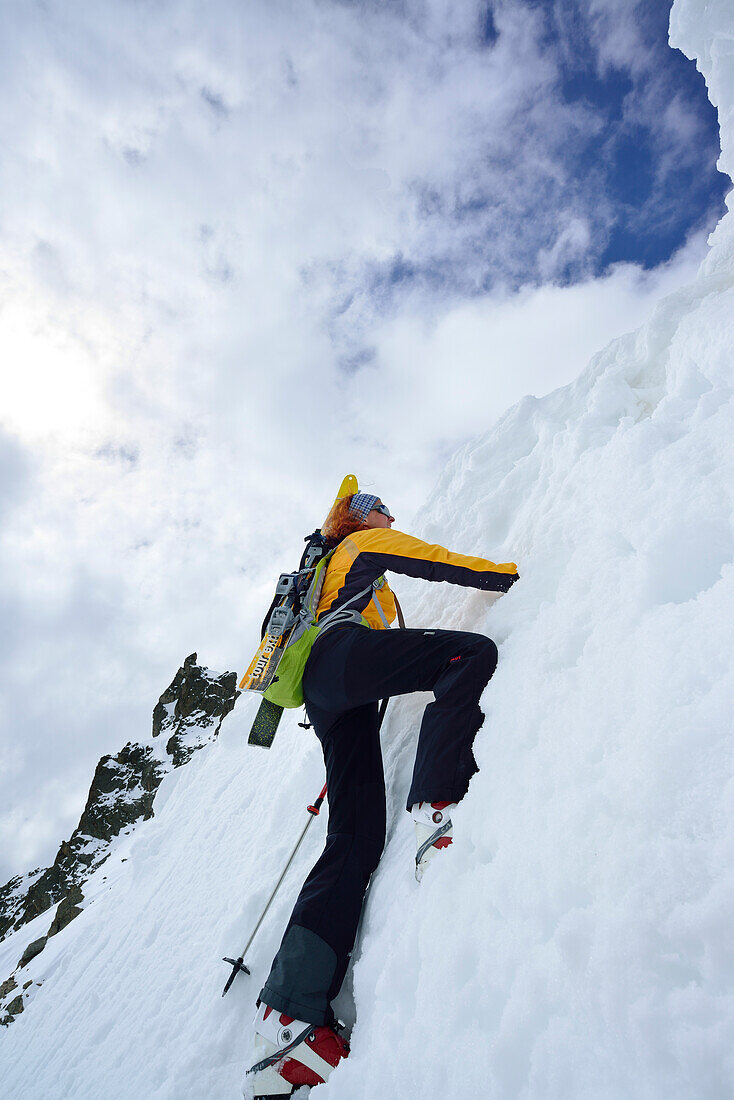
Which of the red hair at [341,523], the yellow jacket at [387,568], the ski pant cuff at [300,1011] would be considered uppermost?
the red hair at [341,523]

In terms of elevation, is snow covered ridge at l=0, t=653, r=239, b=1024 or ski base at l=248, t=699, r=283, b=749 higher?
snow covered ridge at l=0, t=653, r=239, b=1024

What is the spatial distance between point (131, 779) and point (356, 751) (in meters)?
59.2

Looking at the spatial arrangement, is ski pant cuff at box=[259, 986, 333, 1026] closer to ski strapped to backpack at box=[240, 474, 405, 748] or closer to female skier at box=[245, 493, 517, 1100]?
female skier at box=[245, 493, 517, 1100]

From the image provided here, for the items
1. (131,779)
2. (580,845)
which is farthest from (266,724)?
(131,779)

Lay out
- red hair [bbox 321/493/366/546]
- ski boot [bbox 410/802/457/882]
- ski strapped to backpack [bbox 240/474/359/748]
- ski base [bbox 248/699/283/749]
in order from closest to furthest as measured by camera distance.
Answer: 1. ski boot [bbox 410/802/457/882]
2. ski strapped to backpack [bbox 240/474/359/748]
3. ski base [bbox 248/699/283/749]
4. red hair [bbox 321/493/366/546]

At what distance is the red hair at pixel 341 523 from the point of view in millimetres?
3969

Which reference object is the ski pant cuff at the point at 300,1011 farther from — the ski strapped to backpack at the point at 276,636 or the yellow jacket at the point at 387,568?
the yellow jacket at the point at 387,568

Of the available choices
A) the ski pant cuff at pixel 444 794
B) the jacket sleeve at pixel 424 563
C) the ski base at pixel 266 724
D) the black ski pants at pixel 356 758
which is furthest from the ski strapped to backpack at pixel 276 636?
the ski pant cuff at pixel 444 794

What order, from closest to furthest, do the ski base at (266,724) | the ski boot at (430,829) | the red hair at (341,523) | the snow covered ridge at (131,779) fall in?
the ski boot at (430,829) < the ski base at (266,724) < the red hair at (341,523) < the snow covered ridge at (131,779)

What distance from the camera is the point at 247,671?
3168 millimetres

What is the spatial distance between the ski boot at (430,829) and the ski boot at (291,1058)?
0.72 metres

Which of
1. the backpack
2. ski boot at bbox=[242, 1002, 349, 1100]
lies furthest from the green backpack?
ski boot at bbox=[242, 1002, 349, 1100]

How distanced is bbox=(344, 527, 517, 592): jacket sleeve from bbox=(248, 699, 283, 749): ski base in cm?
108

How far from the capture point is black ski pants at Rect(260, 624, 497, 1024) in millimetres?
2338
